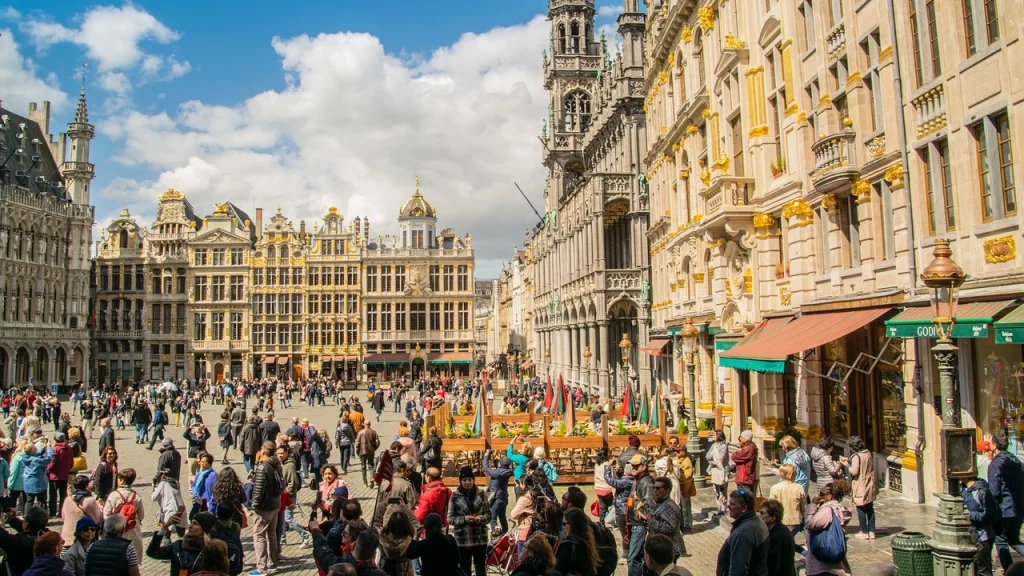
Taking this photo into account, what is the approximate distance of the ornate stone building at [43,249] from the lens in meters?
61.7

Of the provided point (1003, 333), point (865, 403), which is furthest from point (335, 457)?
point (1003, 333)

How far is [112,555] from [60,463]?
8.41 meters

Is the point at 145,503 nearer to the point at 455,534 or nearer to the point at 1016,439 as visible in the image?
the point at 455,534

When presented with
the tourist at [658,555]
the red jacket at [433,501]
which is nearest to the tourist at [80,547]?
the red jacket at [433,501]

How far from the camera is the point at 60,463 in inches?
551

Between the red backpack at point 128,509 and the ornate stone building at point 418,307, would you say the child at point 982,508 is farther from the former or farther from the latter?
the ornate stone building at point 418,307

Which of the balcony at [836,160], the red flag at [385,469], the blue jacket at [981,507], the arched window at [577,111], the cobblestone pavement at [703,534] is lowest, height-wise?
the cobblestone pavement at [703,534]

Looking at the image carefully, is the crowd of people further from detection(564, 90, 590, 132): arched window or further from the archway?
the archway

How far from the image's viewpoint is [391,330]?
7206cm

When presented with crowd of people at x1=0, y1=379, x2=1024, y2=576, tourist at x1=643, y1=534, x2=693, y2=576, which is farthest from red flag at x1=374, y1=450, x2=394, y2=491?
tourist at x1=643, y1=534, x2=693, y2=576

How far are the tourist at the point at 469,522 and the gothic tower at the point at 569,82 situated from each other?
44709mm

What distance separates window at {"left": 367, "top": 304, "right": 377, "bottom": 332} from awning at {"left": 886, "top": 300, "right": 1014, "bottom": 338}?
6159 centimetres

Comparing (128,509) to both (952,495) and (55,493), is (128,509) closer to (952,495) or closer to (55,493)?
(55,493)

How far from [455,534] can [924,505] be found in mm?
9037
